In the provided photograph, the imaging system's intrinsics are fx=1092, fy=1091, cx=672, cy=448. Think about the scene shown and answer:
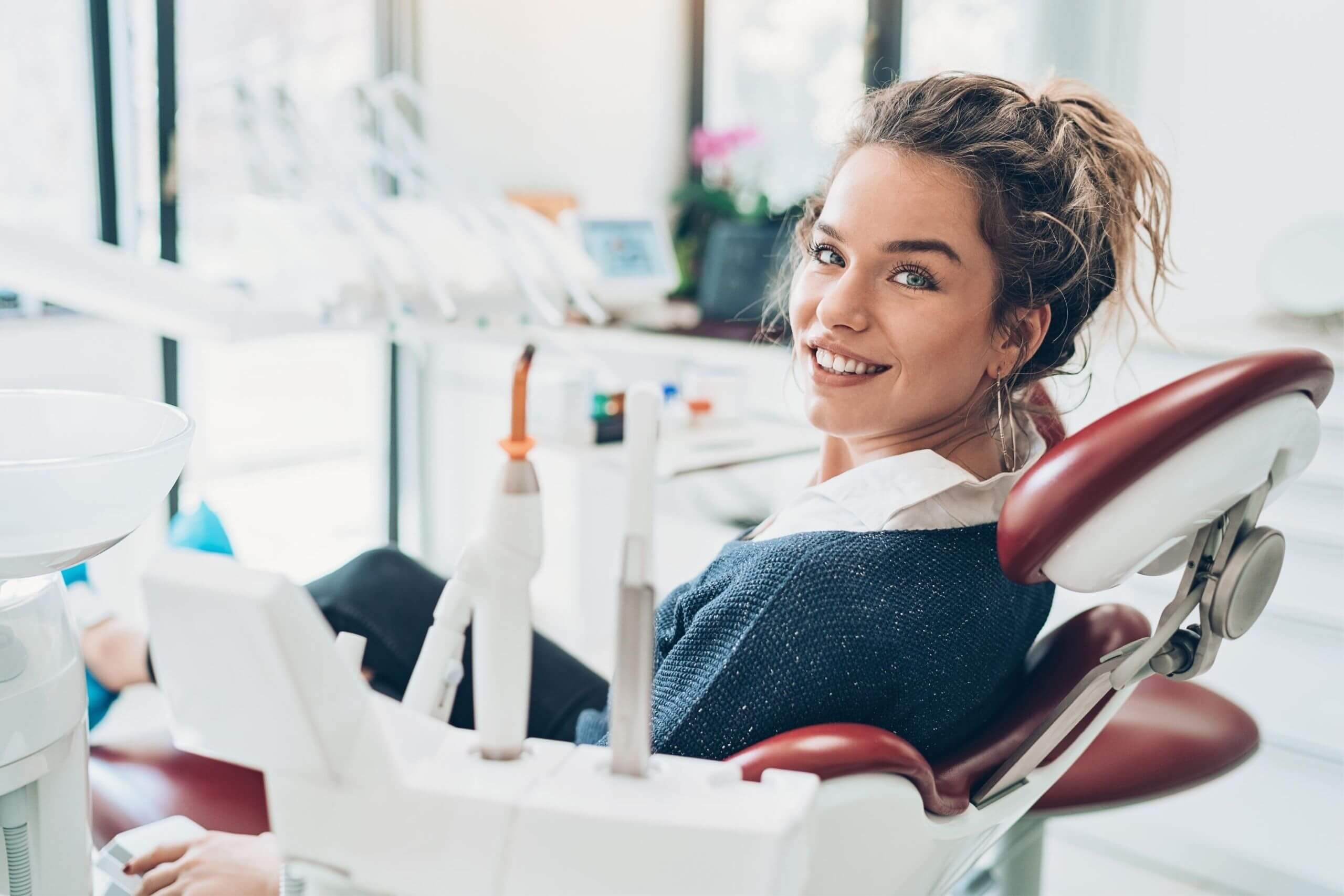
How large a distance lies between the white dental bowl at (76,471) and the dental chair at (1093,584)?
1.37 ft

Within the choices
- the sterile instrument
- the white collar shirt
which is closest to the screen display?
the white collar shirt

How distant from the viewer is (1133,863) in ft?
6.70

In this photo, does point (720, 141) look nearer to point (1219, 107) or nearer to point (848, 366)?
point (1219, 107)

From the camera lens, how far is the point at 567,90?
128 inches

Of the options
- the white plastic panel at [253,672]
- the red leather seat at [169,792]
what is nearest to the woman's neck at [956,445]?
the white plastic panel at [253,672]

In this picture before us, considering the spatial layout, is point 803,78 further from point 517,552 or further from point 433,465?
point 517,552

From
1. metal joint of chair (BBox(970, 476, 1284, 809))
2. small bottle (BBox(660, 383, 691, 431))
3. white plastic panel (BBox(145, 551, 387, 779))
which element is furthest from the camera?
small bottle (BBox(660, 383, 691, 431))

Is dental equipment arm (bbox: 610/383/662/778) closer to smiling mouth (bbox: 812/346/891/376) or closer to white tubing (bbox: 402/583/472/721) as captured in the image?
white tubing (bbox: 402/583/472/721)

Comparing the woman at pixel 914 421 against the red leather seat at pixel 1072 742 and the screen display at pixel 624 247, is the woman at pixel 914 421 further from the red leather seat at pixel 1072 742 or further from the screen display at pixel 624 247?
the screen display at pixel 624 247

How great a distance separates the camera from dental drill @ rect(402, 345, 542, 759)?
0.57 m

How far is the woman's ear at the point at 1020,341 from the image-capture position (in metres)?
0.97

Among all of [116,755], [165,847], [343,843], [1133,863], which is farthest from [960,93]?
[1133,863]

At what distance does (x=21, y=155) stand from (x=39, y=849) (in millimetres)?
2260

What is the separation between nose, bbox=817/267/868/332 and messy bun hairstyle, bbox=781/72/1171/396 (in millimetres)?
111
